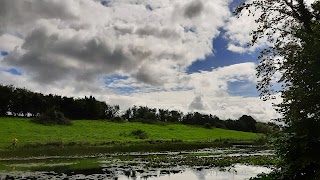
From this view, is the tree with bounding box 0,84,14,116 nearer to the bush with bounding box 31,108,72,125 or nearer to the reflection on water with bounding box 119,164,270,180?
the bush with bounding box 31,108,72,125

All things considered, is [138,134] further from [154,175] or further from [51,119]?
[154,175]

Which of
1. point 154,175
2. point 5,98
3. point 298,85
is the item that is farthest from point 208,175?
point 5,98

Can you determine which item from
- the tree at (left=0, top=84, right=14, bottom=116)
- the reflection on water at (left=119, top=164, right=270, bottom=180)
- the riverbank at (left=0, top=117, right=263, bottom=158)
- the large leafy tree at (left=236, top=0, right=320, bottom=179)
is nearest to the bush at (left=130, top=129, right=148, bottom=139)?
the riverbank at (left=0, top=117, right=263, bottom=158)

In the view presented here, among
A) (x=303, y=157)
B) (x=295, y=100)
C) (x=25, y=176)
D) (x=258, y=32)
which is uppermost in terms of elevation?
(x=258, y=32)

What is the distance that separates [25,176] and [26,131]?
188 feet

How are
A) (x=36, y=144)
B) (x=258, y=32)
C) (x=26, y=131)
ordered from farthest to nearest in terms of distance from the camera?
1. (x=26, y=131)
2. (x=36, y=144)
3. (x=258, y=32)

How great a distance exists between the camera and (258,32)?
23344 mm

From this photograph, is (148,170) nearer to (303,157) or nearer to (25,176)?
(25,176)

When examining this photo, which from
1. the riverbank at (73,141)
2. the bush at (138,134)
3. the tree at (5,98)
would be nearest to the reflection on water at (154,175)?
the riverbank at (73,141)

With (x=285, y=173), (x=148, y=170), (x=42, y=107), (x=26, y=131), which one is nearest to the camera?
(x=285, y=173)

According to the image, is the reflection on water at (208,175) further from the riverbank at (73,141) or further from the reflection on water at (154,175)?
the riverbank at (73,141)

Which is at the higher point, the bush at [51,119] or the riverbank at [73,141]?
the bush at [51,119]

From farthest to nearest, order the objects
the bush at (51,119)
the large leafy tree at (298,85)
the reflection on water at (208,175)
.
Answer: the bush at (51,119)
the reflection on water at (208,175)
the large leafy tree at (298,85)

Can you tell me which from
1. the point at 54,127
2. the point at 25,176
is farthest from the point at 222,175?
the point at 54,127
